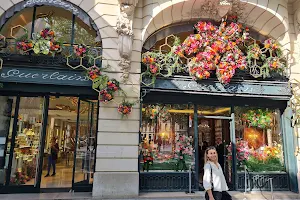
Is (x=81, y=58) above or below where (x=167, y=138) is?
above

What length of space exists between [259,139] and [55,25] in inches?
329

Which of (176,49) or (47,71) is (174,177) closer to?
(176,49)

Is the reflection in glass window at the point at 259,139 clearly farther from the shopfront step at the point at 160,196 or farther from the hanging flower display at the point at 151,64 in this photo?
the hanging flower display at the point at 151,64

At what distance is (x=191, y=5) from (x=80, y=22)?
392 centimetres

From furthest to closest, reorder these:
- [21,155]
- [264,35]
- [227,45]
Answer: [264,35] → [227,45] → [21,155]

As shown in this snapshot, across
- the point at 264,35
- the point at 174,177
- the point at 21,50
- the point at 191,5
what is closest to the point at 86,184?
the point at 174,177

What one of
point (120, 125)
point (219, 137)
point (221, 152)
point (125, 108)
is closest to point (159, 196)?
point (120, 125)

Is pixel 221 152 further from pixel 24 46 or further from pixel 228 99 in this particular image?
pixel 24 46

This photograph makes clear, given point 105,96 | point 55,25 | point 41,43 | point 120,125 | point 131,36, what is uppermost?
point 55,25

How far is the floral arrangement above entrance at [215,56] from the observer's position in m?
8.18

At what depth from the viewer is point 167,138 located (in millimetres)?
8617

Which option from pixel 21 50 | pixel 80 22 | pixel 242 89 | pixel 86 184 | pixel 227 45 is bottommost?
pixel 86 184

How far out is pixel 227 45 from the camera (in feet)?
27.7

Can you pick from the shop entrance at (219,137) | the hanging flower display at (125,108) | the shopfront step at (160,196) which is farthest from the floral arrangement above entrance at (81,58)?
the shop entrance at (219,137)
